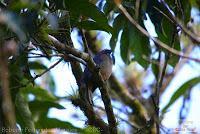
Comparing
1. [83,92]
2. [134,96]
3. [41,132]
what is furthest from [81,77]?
[134,96]

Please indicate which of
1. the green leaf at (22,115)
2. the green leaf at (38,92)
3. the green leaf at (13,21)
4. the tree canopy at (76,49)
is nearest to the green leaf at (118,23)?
the tree canopy at (76,49)

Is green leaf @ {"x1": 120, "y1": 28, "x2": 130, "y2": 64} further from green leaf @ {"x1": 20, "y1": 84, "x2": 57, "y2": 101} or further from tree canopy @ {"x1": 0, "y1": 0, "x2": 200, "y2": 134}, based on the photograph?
green leaf @ {"x1": 20, "y1": 84, "x2": 57, "y2": 101}

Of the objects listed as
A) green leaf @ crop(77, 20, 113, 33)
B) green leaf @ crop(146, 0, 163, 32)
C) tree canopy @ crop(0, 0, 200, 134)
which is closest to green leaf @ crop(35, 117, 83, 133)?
tree canopy @ crop(0, 0, 200, 134)

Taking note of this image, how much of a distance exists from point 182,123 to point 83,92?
0.64 metres

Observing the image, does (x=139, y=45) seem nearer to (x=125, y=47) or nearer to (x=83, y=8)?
(x=125, y=47)

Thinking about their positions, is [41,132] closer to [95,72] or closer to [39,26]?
[95,72]

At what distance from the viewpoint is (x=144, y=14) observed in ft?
9.97

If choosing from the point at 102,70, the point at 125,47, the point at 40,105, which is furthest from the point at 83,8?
the point at 102,70

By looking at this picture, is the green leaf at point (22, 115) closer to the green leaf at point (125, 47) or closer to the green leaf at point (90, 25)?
the green leaf at point (90, 25)

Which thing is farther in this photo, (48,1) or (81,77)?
(81,77)

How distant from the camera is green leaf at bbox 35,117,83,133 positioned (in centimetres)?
262

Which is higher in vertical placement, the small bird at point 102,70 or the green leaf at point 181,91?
the small bird at point 102,70

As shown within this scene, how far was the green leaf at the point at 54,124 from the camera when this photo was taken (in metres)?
2.62

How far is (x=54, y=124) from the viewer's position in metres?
2.83
